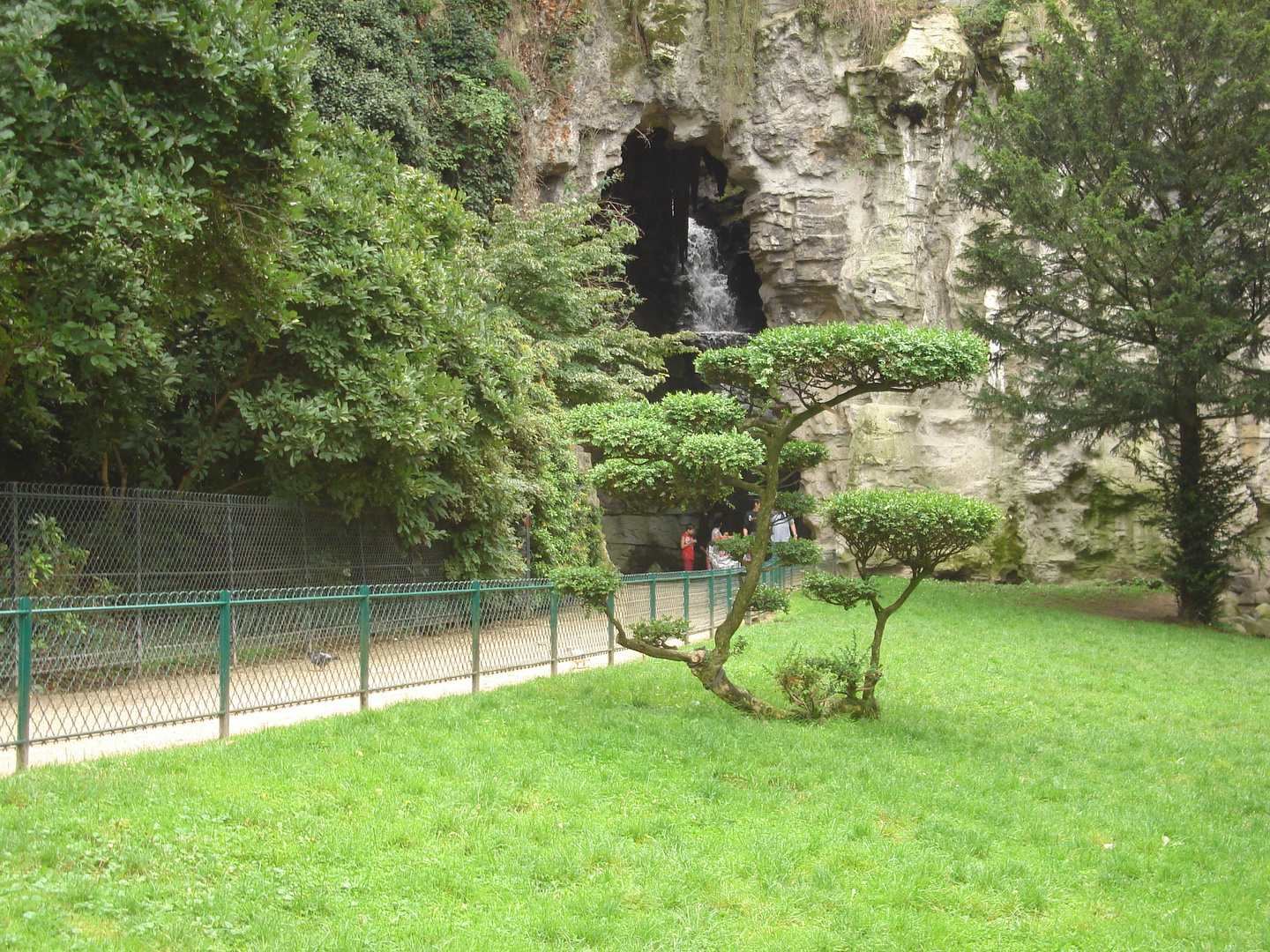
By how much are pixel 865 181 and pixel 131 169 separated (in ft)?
68.9

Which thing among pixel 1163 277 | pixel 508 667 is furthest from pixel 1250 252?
pixel 508 667

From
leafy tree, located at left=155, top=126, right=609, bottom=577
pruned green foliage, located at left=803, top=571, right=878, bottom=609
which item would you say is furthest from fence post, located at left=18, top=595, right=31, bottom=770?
pruned green foliage, located at left=803, top=571, right=878, bottom=609

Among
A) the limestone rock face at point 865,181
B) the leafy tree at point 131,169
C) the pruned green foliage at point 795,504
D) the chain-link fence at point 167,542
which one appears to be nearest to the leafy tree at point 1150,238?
the limestone rock face at point 865,181

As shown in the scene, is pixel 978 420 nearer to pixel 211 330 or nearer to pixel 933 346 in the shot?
pixel 933 346

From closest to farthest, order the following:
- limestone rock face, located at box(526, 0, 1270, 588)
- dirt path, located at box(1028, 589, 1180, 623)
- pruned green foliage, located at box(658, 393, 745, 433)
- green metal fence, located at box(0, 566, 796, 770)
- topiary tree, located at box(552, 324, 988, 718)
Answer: green metal fence, located at box(0, 566, 796, 770) → topiary tree, located at box(552, 324, 988, 718) → pruned green foliage, located at box(658, 393, 745, 433) → dirt path, located at box(1028, 589, 1180, 623) → limestone rock face, located at box(526, 0, 1270, 588)

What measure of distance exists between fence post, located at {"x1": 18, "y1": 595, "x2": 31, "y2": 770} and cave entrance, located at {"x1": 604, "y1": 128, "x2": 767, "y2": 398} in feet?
83.1

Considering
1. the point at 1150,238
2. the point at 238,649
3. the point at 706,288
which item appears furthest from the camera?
the point at 706,288

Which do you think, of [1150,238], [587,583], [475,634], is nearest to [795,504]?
[587,583]

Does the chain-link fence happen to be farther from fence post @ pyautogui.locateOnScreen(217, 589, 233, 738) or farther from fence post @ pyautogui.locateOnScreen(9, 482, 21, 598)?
fence post @ pyautogui.locateOnScreen(217, 589, 233, 738)

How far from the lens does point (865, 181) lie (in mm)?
25172

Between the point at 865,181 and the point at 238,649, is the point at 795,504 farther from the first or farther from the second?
the point at 865,181

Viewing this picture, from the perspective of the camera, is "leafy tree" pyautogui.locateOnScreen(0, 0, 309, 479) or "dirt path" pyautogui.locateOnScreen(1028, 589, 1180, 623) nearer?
"leafy tree" pyautogui.locateOnScreen(0, 0, 309, 479)

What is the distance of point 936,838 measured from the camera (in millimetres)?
6188

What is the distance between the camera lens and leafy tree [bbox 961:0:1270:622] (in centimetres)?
1705
